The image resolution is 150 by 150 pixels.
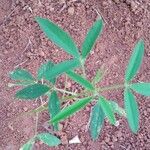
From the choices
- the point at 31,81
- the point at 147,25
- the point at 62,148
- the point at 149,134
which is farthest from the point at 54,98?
the point at 147,25

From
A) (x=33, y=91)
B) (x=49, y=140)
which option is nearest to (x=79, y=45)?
(x=49, y=140)

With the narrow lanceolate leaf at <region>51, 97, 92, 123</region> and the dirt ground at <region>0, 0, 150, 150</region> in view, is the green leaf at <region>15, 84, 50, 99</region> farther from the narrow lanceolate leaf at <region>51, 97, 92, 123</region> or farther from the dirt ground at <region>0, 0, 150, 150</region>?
the dirt ground at <region>0, 0, 150, 150</region>

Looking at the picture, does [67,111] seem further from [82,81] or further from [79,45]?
[79,45]

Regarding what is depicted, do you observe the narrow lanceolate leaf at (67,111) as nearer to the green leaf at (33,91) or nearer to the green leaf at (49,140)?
the green leaf at (33,91)

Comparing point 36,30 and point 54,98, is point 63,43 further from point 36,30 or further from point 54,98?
point 36,30

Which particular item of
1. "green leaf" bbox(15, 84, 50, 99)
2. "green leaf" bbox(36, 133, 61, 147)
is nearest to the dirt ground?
"green leaf" bbox(36, 133, 61, 147)
